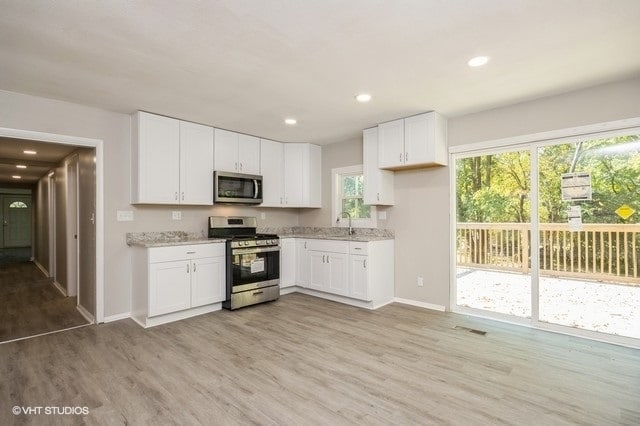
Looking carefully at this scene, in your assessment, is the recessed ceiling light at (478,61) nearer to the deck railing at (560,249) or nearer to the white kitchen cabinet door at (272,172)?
the deck railing at (560,249)

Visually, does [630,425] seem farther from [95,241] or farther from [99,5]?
[95,241]

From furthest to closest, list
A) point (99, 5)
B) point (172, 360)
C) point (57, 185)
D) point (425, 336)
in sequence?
point (57, 185) < point (425, 336) < point (172, 360) < point (99, 5)

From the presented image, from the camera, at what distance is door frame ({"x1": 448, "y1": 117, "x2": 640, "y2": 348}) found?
3039 millimetres

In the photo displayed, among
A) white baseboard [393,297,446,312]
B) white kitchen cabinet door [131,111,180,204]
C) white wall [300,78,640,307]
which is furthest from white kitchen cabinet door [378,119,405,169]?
white kitchen cabinet door [131,111,180,204]

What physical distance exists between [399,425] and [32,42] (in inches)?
136

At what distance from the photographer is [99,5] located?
1.85m

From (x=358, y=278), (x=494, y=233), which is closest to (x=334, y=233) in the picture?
(x=358, y=278)

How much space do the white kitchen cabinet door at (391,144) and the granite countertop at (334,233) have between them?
100cm

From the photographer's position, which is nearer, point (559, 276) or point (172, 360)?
point (172, 360)

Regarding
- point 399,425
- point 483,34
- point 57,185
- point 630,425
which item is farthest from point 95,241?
point 630,425

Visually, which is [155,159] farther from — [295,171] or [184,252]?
[295,171]

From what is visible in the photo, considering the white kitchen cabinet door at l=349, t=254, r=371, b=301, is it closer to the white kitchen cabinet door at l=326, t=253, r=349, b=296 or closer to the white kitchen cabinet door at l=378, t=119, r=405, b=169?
the white kitchen cabinet door at l=326, t=253, r=349, b=296

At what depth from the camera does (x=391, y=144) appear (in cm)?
416

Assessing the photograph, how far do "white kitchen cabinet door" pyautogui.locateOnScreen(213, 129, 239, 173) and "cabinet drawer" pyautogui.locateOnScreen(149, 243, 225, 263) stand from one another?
1.12 m
